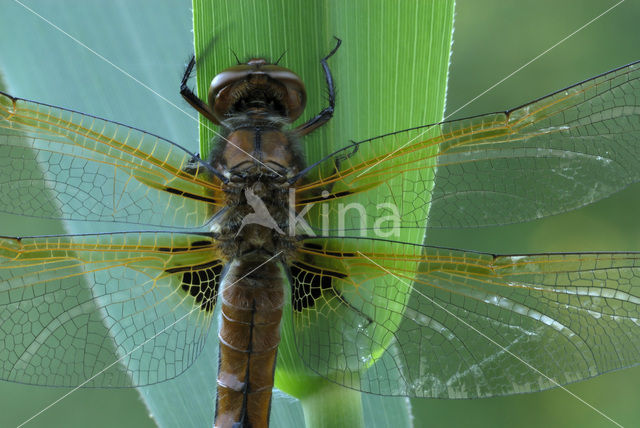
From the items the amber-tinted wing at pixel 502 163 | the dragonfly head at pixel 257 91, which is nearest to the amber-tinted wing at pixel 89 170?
the dragonfly head at pixel 257 91

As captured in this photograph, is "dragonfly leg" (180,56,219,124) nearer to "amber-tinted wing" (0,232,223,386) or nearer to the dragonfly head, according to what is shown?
the dragonfly head

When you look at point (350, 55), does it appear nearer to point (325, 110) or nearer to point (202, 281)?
point (325, 110)

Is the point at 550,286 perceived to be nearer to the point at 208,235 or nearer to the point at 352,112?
the point at 352,112

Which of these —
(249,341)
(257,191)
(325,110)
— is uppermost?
(325,110)

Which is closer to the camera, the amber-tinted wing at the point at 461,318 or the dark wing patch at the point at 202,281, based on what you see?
the amber-tinted wing at the point at 461,318

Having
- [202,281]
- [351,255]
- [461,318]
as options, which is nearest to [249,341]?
[202,281]

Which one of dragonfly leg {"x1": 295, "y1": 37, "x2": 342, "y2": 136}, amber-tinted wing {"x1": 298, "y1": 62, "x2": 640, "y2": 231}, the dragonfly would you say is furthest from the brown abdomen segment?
dragonfly leg {"x1": 295, "y1": 37, "x2": 342, "y2": 136}

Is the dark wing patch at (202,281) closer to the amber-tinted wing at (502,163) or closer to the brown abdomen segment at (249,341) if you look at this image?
the brown abdomen segment at (249,341)
